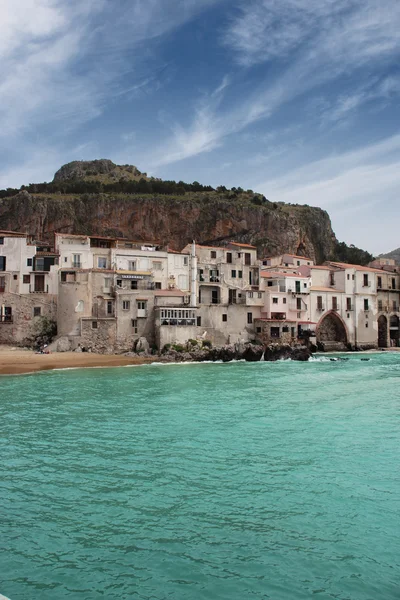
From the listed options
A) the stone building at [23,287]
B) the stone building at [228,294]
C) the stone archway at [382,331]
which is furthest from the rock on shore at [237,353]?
the stone archway at [382,331]

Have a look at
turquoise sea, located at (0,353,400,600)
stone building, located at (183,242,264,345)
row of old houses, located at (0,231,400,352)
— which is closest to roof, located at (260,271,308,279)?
row of old houses, located at (0,231,400,352)

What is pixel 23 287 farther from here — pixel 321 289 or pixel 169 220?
pixel 169 220

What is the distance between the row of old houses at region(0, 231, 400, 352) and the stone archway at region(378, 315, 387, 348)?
4.13 meters

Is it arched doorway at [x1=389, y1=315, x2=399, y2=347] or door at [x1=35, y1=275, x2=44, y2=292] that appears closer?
door at [x1=35, y1=275, x2=44, y2=292]

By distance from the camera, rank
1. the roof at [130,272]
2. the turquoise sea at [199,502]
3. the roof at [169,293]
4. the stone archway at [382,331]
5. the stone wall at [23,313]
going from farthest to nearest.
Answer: the stone archway at [382,331]
the roof at [130,272]
the stone wall at [23,313]
the roof at [169,293]
the turquoise sea at [199,502]

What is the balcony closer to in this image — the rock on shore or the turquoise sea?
the rock on shore

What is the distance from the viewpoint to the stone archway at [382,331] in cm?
6638

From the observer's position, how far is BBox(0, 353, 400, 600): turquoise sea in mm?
7461

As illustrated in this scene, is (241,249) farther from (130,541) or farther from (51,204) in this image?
(130,541)

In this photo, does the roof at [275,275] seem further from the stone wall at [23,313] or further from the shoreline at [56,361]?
the stone wall at [23,313]

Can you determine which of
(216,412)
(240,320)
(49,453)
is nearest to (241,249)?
(240,320)

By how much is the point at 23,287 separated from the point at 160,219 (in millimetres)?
42911

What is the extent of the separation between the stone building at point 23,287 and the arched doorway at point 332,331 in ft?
106

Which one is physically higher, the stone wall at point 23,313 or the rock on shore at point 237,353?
the stone wall at point 23,313
